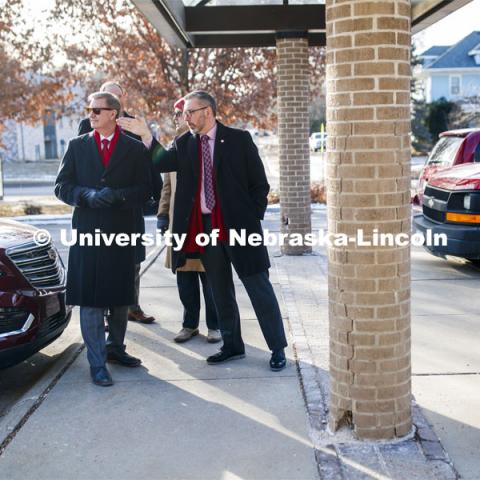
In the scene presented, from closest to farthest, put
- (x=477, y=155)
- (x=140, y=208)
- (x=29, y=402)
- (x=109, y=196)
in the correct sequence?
(x=29, y=402) < (x=109, y=196) < (x=140, y=208) < (x=477, y=155)

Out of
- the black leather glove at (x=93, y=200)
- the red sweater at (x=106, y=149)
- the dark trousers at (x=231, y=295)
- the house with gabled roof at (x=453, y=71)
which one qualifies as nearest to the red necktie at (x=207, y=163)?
the dark trousers at (x=231, y=295)

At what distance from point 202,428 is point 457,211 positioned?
5.62 meters

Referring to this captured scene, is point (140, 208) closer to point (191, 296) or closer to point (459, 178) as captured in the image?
point (191, 296)

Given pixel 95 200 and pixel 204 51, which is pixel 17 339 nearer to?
pixel 95 200

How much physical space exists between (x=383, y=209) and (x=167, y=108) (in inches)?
568

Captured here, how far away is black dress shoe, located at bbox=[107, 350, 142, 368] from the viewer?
19.0ft

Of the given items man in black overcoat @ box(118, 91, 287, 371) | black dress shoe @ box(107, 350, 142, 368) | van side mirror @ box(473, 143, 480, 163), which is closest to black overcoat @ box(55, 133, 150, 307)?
man in black overcoat @ box(118, 91, 287, 371)

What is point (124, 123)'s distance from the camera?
5277 mm

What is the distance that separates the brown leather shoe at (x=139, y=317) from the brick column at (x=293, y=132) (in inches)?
163

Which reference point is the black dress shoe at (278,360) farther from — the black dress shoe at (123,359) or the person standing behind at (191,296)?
the black dress shoe at (123,359)

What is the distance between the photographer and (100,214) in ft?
17.7

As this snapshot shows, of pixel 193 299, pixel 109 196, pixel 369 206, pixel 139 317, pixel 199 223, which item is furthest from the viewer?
pixel 139 317

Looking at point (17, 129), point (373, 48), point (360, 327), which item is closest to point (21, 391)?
point (360, 327)

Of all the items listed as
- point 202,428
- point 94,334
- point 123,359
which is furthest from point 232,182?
point 202,428
